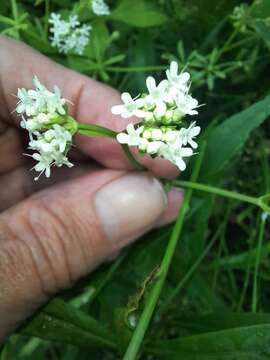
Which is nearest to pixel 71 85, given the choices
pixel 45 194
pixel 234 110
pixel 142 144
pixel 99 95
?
pixel 99 95

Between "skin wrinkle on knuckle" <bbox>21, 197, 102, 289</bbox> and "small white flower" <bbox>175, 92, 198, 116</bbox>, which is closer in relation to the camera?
"small white flower" <bbox>175, 92, 198, 116</bbox>

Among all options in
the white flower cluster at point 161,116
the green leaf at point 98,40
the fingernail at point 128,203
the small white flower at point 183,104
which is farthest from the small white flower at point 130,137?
the green leaf at point 98,40

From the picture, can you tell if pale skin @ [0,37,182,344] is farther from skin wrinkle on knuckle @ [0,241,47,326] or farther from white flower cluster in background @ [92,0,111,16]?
white flower cluster in background @ [92,0,111,16]

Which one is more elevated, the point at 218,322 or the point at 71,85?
the point at 71,85

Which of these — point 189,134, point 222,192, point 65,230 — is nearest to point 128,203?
point 65,230

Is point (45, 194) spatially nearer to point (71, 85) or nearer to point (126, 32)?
point (71, 85)

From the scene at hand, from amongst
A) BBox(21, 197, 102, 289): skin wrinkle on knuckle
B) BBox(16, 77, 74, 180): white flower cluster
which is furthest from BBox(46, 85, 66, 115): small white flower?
BBox(21, 197, 102, 289): skin wrinkle on knuckle

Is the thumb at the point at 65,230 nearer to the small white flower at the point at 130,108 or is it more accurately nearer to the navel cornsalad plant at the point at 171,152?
the navel cornsalad plant at the point at 171,152
